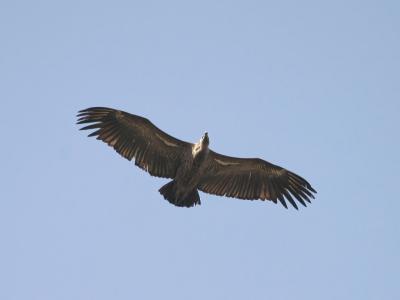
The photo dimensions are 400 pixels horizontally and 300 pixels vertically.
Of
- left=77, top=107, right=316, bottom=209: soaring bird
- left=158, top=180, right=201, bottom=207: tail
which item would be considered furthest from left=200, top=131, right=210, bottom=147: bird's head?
left=158, top=180, right=201, bottom=207: tail

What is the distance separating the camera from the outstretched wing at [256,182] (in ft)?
63.9

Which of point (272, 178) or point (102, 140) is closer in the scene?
point (102, 140)

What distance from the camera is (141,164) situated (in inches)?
746

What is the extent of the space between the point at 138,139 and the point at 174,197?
1.55 metres

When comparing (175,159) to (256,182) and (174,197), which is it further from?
(256,182)

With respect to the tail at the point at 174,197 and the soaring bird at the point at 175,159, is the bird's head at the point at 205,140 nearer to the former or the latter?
the soaring bird at the point at 175,159

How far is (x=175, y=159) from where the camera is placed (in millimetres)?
18938

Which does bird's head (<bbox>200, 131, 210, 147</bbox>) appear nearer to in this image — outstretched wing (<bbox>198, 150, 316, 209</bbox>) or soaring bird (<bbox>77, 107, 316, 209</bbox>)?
soaring bird (<bbox>77, 107, 316, 209</bbox>)

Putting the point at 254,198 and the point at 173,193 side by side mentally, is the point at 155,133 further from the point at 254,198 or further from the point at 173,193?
the point at 254,198

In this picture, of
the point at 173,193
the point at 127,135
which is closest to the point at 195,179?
the point at 173,193

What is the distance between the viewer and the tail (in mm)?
18484

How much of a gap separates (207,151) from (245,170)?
5.03 feet

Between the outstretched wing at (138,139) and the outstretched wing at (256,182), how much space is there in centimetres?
103

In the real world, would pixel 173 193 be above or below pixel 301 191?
below
